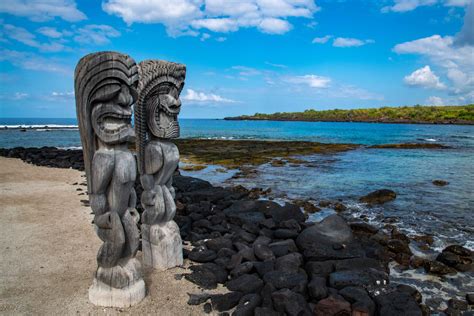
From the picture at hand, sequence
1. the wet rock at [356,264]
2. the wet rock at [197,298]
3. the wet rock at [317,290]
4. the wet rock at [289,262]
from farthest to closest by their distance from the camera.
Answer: the wet rock at [356,264], the wet rock at [289,262], the wet rock at [317,290], the wet rock at [197,298]

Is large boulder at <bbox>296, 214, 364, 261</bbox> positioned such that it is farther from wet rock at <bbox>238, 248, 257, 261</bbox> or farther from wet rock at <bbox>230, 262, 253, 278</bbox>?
wet rock at <bbox>230, 262, 253, 278</bbox>

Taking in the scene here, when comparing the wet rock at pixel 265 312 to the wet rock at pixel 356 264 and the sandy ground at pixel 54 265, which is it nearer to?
the sandy ground at pixel 54 265

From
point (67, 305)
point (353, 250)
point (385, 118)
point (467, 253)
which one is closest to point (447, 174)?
point (467, 253)

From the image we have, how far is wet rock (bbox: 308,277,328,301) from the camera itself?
17.3 feet

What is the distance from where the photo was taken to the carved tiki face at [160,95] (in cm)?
578

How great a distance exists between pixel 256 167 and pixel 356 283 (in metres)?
15.7

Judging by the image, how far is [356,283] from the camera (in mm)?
5602

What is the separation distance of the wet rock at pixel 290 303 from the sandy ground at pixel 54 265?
42.7 inches

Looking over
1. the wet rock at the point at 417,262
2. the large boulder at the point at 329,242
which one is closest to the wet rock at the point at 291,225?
the large boulder at the point at 329,242

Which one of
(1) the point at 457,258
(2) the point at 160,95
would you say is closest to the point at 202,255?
(2) the point at 160,95

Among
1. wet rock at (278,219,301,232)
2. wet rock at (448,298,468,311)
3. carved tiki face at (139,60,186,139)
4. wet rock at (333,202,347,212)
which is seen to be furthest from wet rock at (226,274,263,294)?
wet rock at (333,202,347,212)

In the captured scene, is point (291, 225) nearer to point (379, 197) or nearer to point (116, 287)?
point (116, 287)

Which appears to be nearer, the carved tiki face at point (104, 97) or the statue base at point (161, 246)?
the carved tiki face at point (104, 97)

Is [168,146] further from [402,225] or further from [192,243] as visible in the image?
[402,225]
